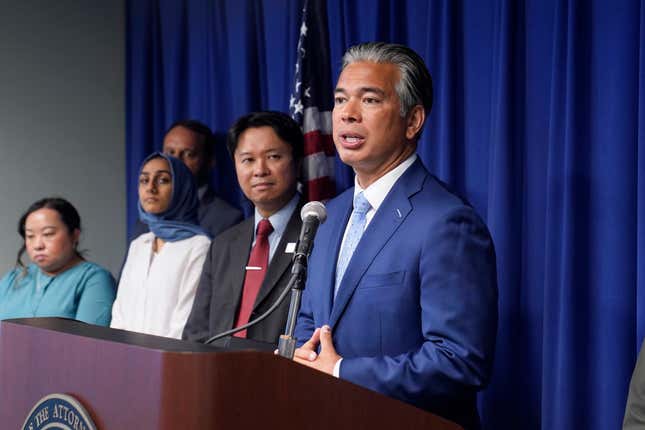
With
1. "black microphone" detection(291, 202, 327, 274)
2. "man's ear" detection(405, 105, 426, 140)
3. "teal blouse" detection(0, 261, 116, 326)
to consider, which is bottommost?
"teal blouse" detection(0, 261, 116, 326)

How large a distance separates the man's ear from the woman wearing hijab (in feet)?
4.77

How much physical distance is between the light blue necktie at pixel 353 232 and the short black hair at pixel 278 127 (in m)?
0.96

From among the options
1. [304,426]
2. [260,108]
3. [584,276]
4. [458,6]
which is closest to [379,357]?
[304,426]

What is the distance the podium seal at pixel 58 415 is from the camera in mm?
1450

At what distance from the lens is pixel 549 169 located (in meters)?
2.63

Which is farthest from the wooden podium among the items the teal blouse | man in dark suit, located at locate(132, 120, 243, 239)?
man in dark suit, located at locate(132, 120, 243, 239)

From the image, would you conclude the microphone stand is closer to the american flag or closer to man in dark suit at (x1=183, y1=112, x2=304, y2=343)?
man in dark suit at (x1=183, y1=112, x2=304, y2=343)

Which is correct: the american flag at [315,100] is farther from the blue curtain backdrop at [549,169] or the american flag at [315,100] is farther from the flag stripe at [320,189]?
the blue curtain backdrop at [549,169]

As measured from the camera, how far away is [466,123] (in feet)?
9.95

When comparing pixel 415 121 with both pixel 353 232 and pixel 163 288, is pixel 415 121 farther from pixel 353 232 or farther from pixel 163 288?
pixel 163 288

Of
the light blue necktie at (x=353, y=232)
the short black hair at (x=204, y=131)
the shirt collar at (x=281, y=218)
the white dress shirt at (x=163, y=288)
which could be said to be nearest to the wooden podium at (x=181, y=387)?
the light blue necktie at (x=353, y=232)

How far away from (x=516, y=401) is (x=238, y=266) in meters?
1.07

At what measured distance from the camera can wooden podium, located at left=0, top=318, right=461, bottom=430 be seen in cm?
132

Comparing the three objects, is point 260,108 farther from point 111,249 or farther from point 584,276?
point 584,276
